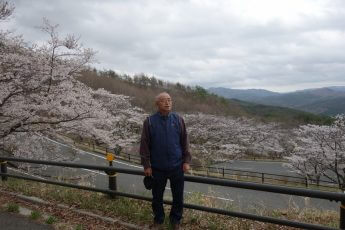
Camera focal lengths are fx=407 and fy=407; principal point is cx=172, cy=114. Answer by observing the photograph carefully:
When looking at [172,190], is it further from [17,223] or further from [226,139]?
[226,139]

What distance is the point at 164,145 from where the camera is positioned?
5059 millimetres

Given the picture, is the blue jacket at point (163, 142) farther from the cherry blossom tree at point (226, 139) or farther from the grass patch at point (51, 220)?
the cherry blossom tree at point (226, 139)

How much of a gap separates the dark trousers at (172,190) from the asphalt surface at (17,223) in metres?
1.72

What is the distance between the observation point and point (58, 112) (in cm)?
1337

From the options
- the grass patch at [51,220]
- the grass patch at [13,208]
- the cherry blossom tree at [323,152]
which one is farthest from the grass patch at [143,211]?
the cherry blossom tree at [323,152]

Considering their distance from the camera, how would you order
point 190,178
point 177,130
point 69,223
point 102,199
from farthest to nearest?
point 102,199 → point 69,223 → point 190,178 → point 177,130

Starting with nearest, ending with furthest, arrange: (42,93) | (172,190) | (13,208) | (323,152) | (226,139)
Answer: (172,190) < (13,208) < (42,93) < (323,152) < (226,139)

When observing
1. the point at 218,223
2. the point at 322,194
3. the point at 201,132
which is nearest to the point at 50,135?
the point at 218,223

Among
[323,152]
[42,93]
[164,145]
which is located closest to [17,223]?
[164,145]

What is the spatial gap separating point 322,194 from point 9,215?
5021mm

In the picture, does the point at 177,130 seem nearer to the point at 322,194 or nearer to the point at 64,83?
the point at 322,194

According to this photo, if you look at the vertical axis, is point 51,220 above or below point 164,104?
below

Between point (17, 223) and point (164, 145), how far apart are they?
2961 millimetres

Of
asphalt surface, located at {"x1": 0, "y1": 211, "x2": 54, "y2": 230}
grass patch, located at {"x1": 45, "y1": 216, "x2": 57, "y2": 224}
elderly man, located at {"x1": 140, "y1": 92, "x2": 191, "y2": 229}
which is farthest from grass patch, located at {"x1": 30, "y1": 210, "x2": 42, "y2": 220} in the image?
elderly man, located at {"x1": 140, "y1": 92, "x2": 191, "y2": 229}
